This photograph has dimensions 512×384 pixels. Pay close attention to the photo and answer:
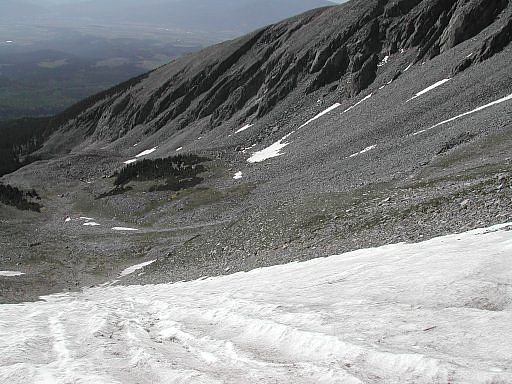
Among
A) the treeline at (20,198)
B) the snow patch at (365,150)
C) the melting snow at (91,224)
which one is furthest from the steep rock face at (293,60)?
the melting snow at (91,224)

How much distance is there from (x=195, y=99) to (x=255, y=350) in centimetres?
11866

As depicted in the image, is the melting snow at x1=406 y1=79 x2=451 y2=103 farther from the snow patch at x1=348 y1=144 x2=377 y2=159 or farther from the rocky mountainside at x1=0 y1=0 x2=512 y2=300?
the snow patch at x1=348 y1=144 x2=377 y2=159

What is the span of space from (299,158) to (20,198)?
158 ft

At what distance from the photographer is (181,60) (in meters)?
154

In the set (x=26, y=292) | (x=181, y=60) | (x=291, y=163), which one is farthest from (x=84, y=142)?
(x=26, y=292)

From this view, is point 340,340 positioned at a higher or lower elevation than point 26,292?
higher

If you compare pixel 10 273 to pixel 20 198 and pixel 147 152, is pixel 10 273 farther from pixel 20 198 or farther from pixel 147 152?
pixel 147 152

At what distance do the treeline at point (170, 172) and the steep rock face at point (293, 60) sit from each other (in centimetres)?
2277

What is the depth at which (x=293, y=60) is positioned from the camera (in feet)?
335

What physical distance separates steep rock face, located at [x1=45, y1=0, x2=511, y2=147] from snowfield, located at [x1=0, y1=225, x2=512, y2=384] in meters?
56.6

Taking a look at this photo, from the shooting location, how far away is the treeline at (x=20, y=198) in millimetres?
70062

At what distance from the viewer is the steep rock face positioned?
76.3 meters

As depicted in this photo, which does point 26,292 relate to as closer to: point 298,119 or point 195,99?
point 298,119

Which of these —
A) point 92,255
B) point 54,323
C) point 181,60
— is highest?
point 181,60
